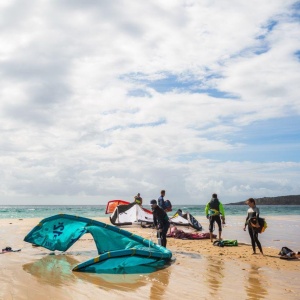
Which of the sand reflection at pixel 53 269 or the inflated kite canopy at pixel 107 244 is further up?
the inflated kite canopy at pixel 107 244

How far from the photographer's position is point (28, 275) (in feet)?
26.6

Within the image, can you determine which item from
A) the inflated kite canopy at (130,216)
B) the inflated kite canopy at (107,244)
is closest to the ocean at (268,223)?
the inflated kite canopy at (130,216)

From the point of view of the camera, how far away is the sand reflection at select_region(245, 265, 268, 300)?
681 cm

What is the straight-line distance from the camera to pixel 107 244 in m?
10.7

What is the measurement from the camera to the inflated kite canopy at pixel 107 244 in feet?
28.4

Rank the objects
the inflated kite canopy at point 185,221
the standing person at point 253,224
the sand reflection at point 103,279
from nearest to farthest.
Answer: the sand reflection at point 103,279 < the standing person at point 253,224 < the inflated kite canopy at point 185,221

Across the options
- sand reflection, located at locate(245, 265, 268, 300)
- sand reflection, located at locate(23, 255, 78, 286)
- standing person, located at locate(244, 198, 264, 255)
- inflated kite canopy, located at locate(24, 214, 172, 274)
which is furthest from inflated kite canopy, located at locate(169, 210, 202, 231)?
sand reflection, located at locate(245, 265, 268, 300)

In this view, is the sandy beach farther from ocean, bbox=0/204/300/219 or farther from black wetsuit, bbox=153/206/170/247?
ocean, bbox=0/204/300/219

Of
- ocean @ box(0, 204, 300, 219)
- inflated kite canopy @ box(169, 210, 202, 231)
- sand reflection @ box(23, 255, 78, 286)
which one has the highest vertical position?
inflated kite canopy @ box(169, 210, 202, 231)

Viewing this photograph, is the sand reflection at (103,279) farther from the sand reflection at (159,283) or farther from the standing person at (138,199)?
the standing person at (138,199)

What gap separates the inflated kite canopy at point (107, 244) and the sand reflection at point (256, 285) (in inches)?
93.2

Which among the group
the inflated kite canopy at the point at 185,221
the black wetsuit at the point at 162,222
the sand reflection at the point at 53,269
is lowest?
the sand reflection at the point at 53,269

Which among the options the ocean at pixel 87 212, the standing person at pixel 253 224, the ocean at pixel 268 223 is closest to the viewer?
the standing person at pixel 253 224

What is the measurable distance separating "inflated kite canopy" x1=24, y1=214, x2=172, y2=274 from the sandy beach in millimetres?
353
